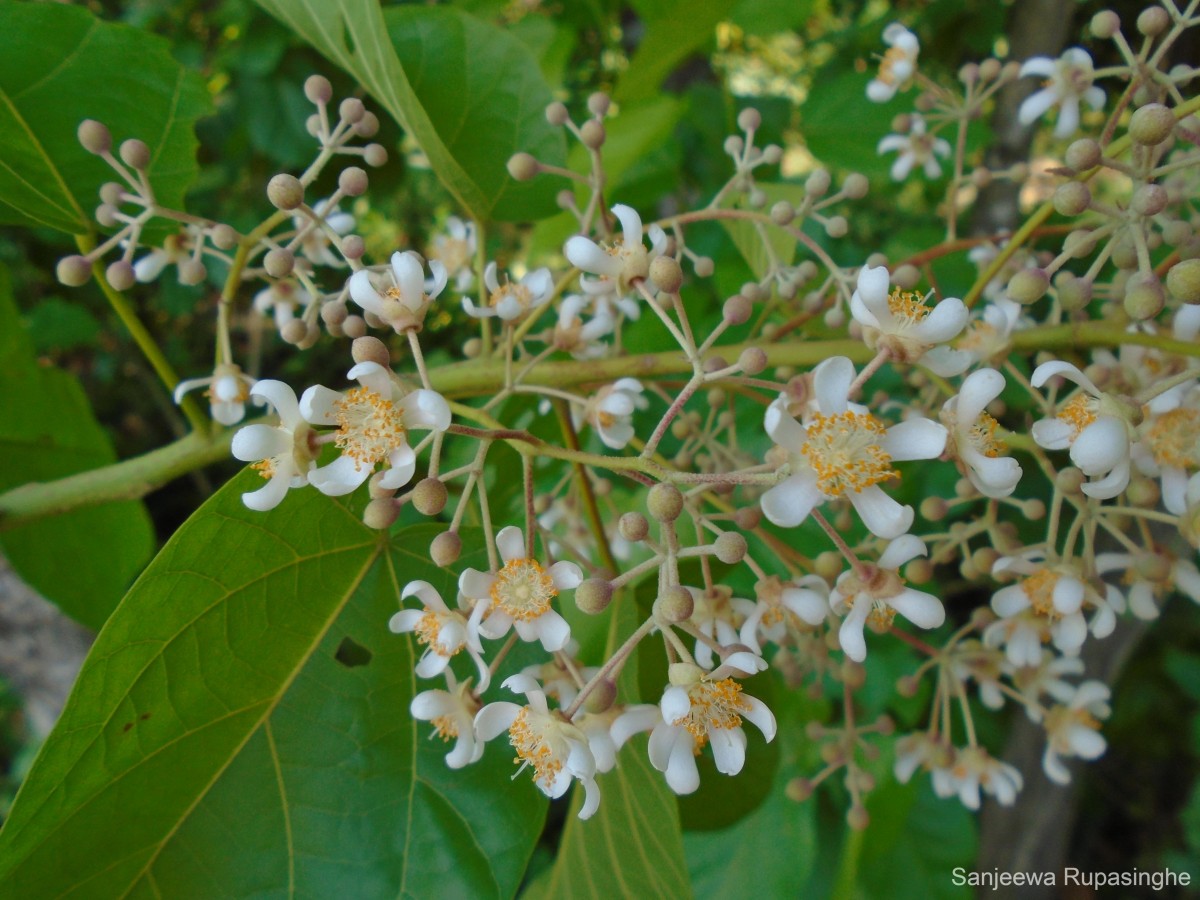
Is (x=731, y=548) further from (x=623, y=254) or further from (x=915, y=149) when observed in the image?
(x=915, y=149)

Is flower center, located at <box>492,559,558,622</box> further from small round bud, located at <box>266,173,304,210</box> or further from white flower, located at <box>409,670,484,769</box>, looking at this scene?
small round bud, located at <box>266,173,304,210</box>

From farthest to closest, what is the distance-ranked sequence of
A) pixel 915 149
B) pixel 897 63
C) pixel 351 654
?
pixel 915 149, pixel 897 63, pixel 351 654

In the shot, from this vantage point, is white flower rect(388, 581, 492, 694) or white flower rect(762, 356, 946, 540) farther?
white flower rect(388, 581, 492, 694)

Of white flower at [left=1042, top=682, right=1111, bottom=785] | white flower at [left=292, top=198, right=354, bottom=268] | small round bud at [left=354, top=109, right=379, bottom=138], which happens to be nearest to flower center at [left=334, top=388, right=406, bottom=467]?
white flower at [left=292, top=198, right=354, bottom=268]

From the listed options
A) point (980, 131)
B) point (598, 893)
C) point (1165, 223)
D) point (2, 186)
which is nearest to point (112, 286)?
point (2, 186)

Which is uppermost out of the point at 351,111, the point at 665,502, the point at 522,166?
the point at 351,111

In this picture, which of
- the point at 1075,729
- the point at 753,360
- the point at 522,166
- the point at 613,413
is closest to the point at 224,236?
the point at 522,166
